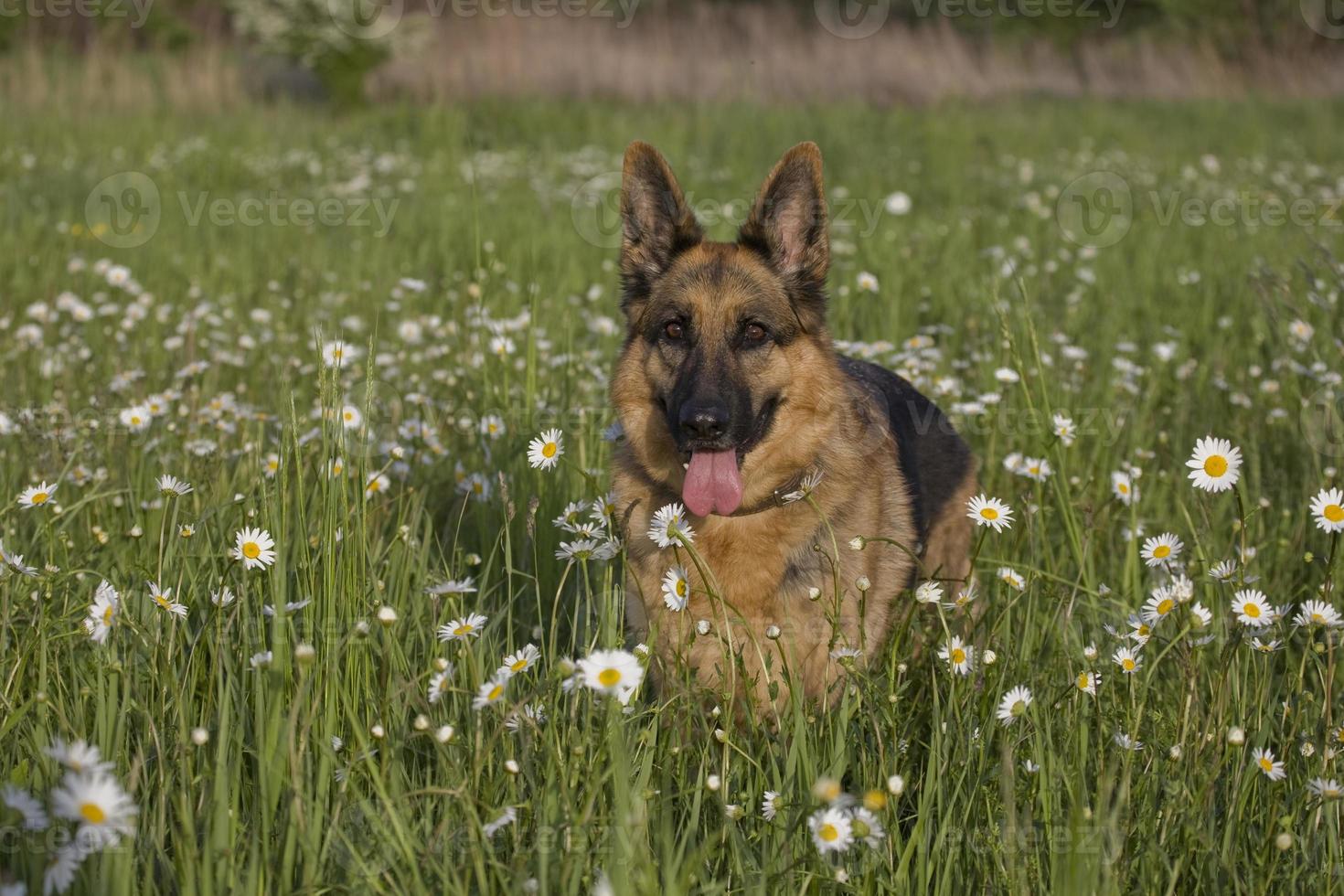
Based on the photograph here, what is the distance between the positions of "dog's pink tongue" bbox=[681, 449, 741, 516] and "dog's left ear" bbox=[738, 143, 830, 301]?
73 centimetres

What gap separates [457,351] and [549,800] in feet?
11.1

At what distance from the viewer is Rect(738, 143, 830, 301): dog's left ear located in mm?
3381

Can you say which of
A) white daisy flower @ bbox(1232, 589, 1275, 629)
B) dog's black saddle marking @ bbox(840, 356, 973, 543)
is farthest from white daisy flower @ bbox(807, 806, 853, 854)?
dog's black saddle marking @ bbox(840, 356, 973, 543)

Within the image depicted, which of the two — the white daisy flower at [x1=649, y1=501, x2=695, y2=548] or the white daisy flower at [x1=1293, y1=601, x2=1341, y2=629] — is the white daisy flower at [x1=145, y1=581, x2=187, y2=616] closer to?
the white daisy flower at [x1=649, y1=501, x2=695, y2=548]

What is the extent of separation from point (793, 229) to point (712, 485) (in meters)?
0.93

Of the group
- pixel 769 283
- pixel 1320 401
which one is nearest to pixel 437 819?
pixel 769 283

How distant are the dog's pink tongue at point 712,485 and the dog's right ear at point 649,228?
2.43 feet

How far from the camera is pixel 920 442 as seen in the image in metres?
3.90

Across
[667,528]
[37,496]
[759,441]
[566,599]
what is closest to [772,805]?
[667,528]

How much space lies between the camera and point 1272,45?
23.2 metres

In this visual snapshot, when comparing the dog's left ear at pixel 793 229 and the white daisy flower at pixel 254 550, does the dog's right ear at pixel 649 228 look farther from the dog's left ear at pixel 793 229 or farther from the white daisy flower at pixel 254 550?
the white daisy flower at pixel 254 550

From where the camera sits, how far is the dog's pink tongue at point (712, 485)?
10.00 ft

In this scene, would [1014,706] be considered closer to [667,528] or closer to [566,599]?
[667,528]

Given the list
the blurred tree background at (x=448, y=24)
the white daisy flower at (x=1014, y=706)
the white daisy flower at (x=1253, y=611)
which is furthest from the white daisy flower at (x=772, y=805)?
the blurred tree background at (x=448, y=24)
